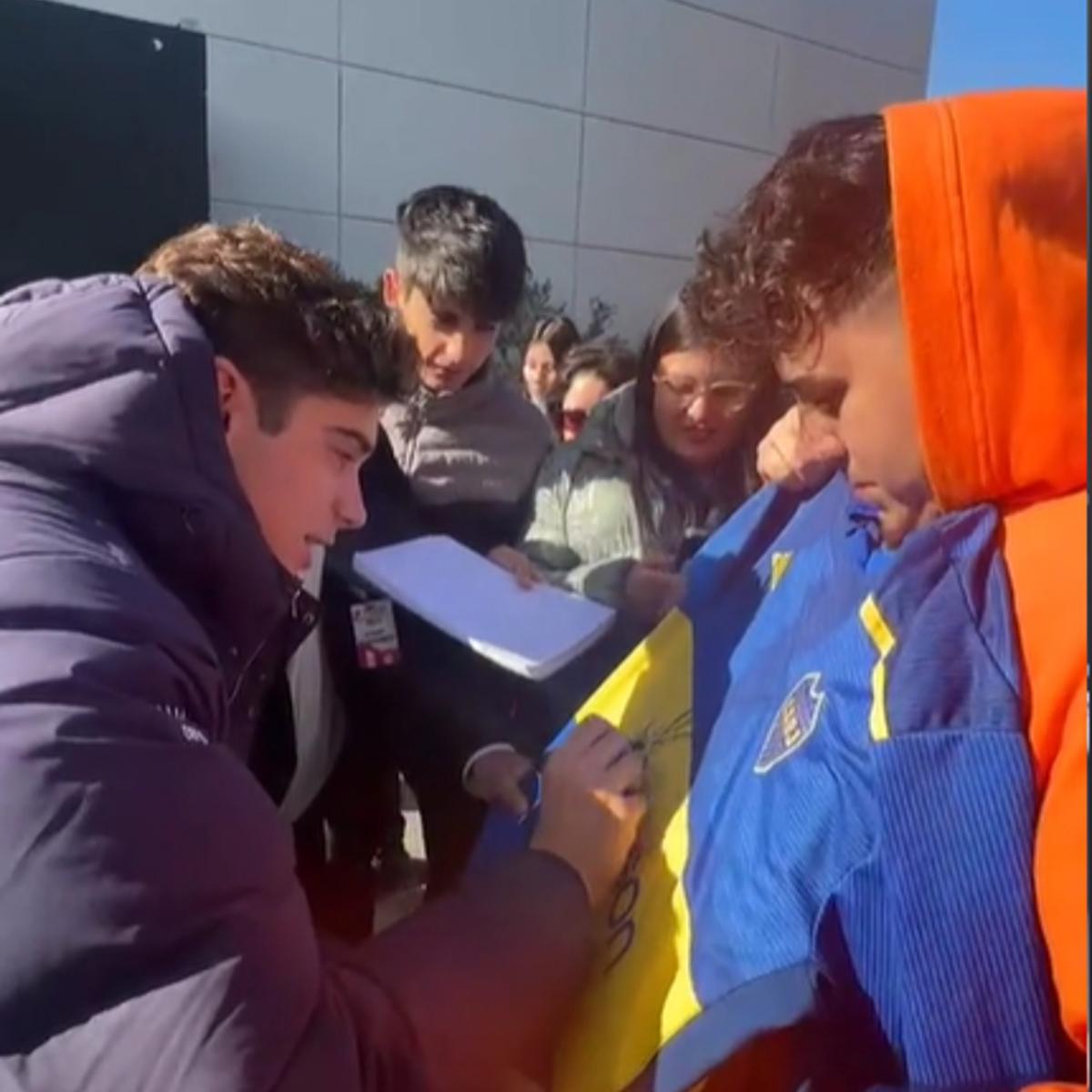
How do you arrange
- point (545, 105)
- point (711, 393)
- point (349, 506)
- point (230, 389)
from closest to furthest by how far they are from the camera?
point (230, 389) < point (349, 506) < point (711, 393) < point (545, 105)

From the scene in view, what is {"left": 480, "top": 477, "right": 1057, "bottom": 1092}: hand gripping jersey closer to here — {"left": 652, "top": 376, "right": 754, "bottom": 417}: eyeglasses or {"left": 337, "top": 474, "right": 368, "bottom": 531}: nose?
{"left": 337, "top": 474, "right": 368, "bottom": 531}: nose

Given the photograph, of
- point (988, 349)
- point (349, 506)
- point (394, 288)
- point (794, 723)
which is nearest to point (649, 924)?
point (794, 723)

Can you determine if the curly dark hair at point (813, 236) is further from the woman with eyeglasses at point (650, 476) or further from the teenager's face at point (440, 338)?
the teenager's face at point (440, 338)

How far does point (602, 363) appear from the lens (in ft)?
9.53

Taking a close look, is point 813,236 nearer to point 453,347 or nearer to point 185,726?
point 185,726

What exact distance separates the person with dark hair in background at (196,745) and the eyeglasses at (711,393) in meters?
0.60

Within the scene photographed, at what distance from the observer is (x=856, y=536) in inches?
34.8

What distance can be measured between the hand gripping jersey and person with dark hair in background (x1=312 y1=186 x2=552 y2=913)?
528mm

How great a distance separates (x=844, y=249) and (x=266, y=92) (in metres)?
3.57

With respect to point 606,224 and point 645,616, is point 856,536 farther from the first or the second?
point 606,224

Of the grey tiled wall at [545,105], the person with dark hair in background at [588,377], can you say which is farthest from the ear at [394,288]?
the person with dark hair in background at [588,377]

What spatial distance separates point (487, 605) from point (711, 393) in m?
0.47

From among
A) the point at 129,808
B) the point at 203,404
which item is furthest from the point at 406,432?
the point at 129,808

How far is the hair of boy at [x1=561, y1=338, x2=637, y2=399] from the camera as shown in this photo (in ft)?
9.30
